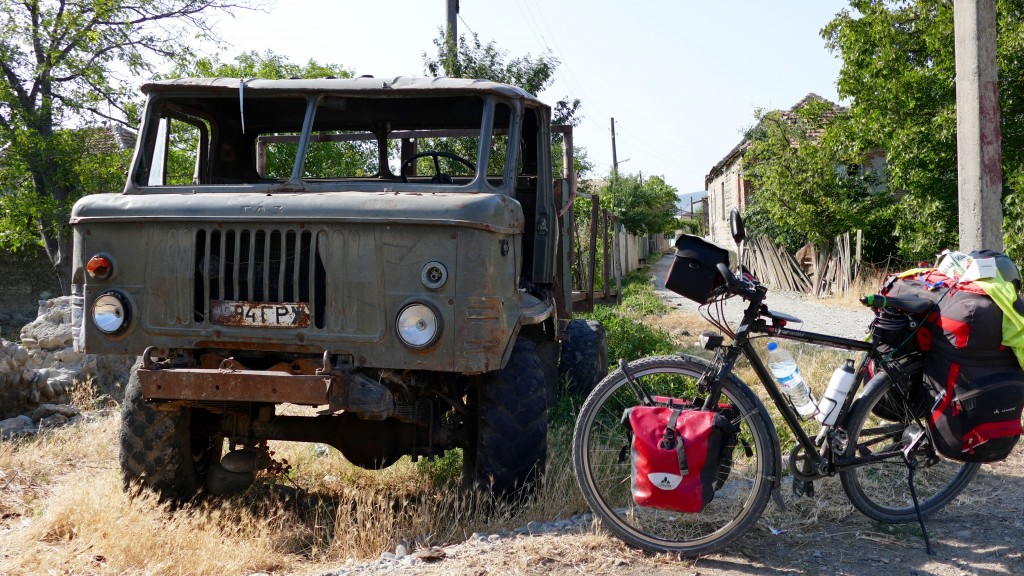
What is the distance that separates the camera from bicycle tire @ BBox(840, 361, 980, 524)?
3863 millimetres

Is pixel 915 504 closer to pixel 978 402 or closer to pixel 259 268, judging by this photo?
pixel 978 402

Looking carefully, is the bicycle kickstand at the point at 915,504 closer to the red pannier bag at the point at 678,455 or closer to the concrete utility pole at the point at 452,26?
the red pannier bag at the point at 678,455

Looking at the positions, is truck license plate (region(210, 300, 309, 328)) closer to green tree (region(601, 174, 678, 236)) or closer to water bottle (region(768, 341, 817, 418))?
water bottle (region(768, 341, 817, 418))

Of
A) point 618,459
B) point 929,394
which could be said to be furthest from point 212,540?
point 929,394

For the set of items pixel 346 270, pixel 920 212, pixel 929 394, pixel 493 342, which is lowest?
pixel 929 394

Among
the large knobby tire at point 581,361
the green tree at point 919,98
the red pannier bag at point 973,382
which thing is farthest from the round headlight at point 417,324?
the green tree at point 919,98

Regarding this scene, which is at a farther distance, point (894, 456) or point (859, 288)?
point (859, 288)

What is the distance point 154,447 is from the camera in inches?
168

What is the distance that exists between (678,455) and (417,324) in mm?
1291

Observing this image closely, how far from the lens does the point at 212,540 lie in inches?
149

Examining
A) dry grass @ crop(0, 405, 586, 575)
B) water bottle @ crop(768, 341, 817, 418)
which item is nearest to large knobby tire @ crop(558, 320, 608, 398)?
dry grass @ crop(0, 405, 586, 575)

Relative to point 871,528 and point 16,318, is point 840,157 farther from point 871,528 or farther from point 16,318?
point 16,318

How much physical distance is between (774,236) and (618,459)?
63.9ft

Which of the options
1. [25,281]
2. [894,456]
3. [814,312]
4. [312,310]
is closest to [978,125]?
[894,456]
